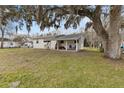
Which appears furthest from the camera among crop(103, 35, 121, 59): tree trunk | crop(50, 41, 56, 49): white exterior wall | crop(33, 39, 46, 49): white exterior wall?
crop(33, 39, 46, 49): white exterior wall

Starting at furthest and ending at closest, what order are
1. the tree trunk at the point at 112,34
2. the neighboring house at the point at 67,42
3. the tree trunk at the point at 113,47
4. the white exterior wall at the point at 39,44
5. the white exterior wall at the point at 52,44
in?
the white exterior wall at the point at 39,44, the white exterior wall at the point at 52,44, the neighboring house at the point at 67,42, the tree trunk at the point at 113,47, the tree trunk at the point at 112,34

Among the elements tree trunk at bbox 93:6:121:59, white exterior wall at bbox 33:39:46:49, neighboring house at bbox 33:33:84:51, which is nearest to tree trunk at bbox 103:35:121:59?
tree trunk at bbox 93:6:121:59

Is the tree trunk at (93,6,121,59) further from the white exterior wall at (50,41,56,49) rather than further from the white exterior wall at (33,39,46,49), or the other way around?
the white exterior wall at (33,39,46,49)

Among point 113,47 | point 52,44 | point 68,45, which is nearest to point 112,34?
point 113,47

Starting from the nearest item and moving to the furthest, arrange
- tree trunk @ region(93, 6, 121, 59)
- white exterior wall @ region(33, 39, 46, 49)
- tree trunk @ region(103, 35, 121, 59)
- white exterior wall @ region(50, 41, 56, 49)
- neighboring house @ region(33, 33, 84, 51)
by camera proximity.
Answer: tree trunk @ region(93, 6, 121, 59) → tree trunk @ region(103, 35, 121, 59) → neighboring house @ region(33, 33, 84, 51) → white exterior wall @ region(50, 41, 56, 49) → white exterior wall @ region(33, 39, 46, 49)

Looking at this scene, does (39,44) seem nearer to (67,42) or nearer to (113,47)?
(67,42)

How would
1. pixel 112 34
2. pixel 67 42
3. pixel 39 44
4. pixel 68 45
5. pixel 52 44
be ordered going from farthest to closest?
pixel 39 44
pixel 52 44
pixel 67 42
pixel 68 45
pixel 112 34

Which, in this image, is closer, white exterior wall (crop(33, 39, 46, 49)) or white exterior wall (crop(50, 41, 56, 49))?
white exterior wall (crop(50, 41, 56, 49))

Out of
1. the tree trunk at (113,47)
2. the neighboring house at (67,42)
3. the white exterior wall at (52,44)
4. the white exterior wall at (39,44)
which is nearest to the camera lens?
the tree trunk at (113,47)

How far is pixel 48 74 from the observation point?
492cm

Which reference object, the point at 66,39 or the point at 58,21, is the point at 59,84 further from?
the point at 66,39

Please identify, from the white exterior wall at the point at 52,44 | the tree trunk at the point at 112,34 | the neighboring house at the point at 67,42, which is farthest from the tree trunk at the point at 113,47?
the white exterior wall at the point at 52,44

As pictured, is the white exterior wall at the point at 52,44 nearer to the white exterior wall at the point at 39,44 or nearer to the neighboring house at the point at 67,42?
the neighboring house at the point at 67,42

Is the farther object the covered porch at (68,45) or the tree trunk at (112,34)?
the covered porch at (68,45)
